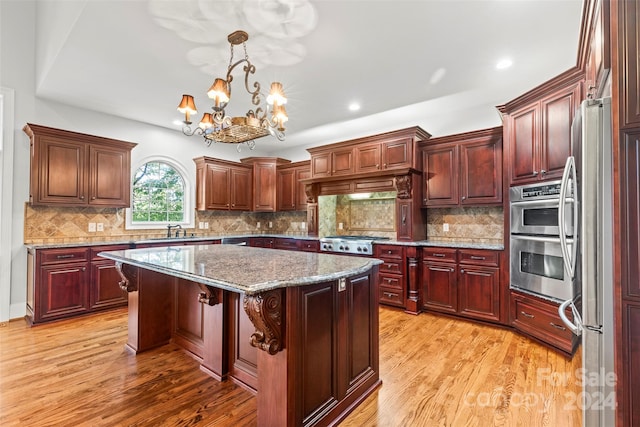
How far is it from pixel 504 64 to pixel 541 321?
261cm

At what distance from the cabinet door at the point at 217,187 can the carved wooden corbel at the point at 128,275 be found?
2987 mm

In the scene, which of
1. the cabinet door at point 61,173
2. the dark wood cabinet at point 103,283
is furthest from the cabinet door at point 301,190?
the cabinet door at point 61,173

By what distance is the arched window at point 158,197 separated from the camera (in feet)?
16.5

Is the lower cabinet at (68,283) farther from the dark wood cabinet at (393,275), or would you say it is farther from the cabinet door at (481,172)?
the cabinet door at (481,172)

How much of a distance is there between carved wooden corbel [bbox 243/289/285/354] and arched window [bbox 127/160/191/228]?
4.29 meters

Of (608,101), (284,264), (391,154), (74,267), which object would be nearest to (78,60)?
(74,267)

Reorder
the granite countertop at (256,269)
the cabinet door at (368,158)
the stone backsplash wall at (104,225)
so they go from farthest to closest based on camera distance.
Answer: the cabinet door at (368,158), the stone backsplash wall at (104,225), the granite countertop at (256,269)

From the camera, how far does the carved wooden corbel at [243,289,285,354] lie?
4.95 ft

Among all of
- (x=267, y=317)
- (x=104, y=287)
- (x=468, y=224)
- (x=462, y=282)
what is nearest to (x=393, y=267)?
(x=462, y=282)

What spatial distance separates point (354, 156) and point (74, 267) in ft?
13.4

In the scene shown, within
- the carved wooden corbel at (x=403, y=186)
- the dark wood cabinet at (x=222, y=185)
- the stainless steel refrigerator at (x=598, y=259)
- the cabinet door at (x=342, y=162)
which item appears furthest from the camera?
the dark wood cabinet at (x=222, y=185)

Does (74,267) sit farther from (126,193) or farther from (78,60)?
(78,60)

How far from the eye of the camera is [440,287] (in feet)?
12.8

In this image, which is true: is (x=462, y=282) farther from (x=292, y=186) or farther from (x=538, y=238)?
(x=292, y=186)
